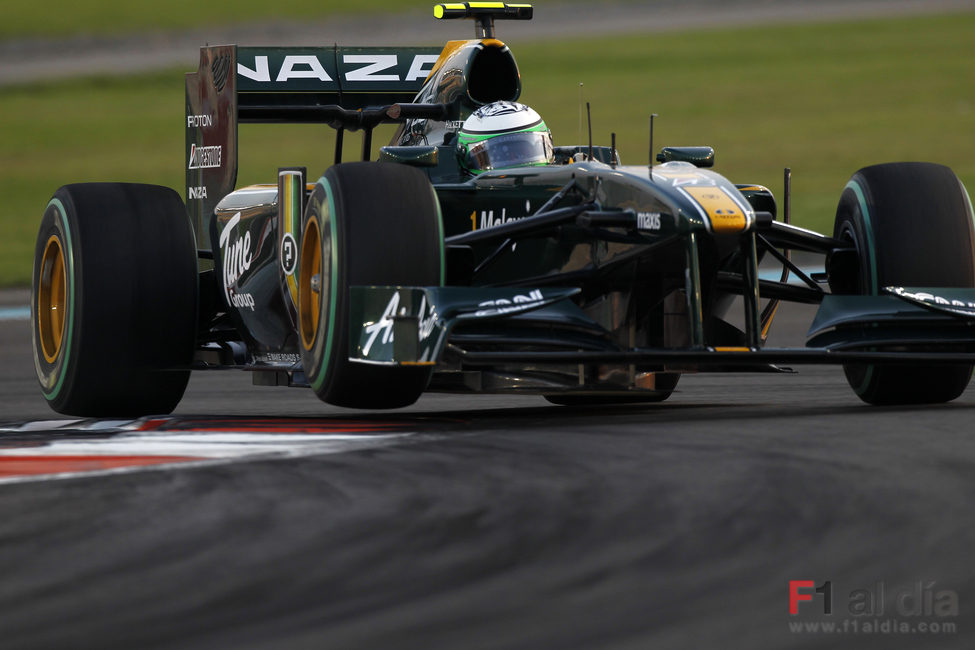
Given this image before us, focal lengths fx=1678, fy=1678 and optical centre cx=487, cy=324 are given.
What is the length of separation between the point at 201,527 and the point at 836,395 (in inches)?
214

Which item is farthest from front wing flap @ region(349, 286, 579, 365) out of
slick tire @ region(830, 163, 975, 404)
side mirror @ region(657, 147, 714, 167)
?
side mirror @ region(657, 147, 714, 167)

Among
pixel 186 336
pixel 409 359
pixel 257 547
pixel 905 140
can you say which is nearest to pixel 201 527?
pixel 257 547

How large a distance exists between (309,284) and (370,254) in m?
0.78

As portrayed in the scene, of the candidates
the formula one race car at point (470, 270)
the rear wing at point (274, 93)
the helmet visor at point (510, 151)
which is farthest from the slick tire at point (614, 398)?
the rear wing at point (274, 93)

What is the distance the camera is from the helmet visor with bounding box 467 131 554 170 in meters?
8.33

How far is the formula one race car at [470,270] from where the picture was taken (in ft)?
22.1

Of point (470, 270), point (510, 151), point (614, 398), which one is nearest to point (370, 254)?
point (470, 270)

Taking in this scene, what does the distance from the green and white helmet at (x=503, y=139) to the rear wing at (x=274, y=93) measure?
509mm

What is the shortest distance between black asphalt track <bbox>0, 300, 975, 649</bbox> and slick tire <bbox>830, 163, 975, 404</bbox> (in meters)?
1.29

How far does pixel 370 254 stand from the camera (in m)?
6.68

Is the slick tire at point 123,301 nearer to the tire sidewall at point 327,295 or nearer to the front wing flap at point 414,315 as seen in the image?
the tire sidewall at point 327,295

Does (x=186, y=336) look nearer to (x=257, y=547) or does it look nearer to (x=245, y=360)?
(x=245, y=360)

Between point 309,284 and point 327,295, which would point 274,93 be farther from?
point 327,295

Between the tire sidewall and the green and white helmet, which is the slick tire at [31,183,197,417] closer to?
the tire sidewall
